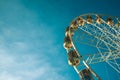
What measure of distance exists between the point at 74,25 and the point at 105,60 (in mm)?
8466

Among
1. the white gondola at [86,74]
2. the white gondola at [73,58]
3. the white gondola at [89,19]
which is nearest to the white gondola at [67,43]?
the white gondola at [73,58]

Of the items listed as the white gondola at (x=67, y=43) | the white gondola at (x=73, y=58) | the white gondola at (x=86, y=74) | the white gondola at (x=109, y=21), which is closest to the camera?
the white gondola at (x=86, y=74)

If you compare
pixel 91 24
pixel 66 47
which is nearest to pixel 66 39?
pixel 66 47

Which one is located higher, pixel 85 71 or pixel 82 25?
pixel 82 25

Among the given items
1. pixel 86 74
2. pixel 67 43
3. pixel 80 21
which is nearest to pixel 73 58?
pixel 86 74

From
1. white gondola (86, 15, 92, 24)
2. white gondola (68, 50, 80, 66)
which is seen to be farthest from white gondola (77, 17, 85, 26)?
white gondola (68, 50, 80, 66)

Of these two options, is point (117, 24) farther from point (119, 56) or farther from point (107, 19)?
point (119, 56)

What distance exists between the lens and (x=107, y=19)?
31.4 meters

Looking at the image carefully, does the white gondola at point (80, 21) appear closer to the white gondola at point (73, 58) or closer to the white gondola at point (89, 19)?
the white gondola at point (89, 19)

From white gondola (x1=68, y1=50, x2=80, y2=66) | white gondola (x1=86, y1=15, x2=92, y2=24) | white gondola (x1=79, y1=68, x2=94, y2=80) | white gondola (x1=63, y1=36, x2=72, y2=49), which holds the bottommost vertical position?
white gondola (x1=79, y1=68, x2=94, y2=80)

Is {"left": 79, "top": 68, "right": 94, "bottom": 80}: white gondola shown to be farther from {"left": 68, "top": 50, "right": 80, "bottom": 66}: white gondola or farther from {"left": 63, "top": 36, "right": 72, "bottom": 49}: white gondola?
{"left": 63, "top": 36, "right": 72, "bottom": 49}: white gondola

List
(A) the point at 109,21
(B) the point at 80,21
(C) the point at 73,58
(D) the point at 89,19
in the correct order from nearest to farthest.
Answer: (C) the point at 73,58, (B) the point at 80,21, (D) the point at 89,19, (A) the point at 109,21

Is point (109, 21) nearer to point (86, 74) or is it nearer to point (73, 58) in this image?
point (73, 58)

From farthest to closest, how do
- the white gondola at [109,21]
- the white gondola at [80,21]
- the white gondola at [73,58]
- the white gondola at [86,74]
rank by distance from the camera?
the white gondola at [109,21] < the white gondola at [80,21] < the white gondola at [73,58] < the white gondola at [86,74]
